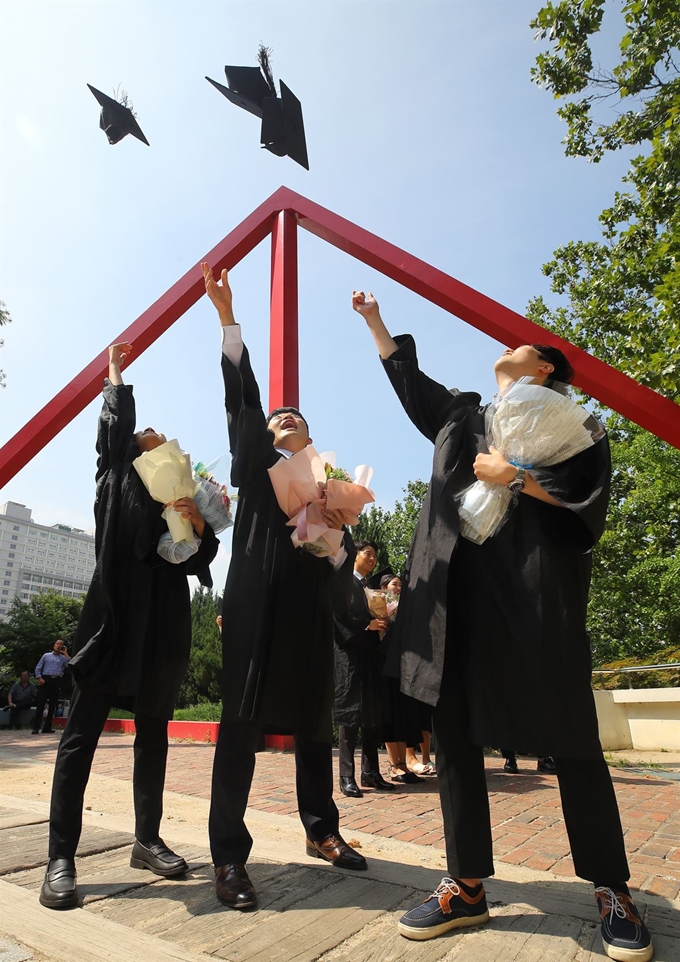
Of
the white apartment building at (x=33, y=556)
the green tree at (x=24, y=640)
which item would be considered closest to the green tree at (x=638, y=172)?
the green tree at (x=24, y=640)

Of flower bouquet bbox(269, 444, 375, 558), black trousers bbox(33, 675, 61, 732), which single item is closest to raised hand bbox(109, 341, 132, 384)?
flower bouquet bbox(269, 444, 375, 558)

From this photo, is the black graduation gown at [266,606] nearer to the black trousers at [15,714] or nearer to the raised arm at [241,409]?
the raised arm at [241,409]

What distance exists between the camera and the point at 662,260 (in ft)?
34.0

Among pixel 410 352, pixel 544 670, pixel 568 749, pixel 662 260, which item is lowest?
pixel 568 749

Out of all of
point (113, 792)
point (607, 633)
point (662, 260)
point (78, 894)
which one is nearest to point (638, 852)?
point (78, 894)

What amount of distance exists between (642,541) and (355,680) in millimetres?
15169

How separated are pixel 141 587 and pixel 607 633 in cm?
1979

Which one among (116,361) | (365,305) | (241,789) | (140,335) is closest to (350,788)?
(241,789)

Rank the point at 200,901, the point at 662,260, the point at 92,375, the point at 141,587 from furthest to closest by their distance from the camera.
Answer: the point at 662,260 < the point at 92,375 < the point at 141,587 < the point at 200,901

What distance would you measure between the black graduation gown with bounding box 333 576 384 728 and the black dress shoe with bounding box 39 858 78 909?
251cm

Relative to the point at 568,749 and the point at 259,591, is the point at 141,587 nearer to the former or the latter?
the point at 259,591

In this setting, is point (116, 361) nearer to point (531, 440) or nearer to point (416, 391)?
point (416, 391)

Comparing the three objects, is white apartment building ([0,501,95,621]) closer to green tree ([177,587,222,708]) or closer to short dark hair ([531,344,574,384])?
green tree ([177,587,222,708])

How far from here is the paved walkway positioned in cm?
179
